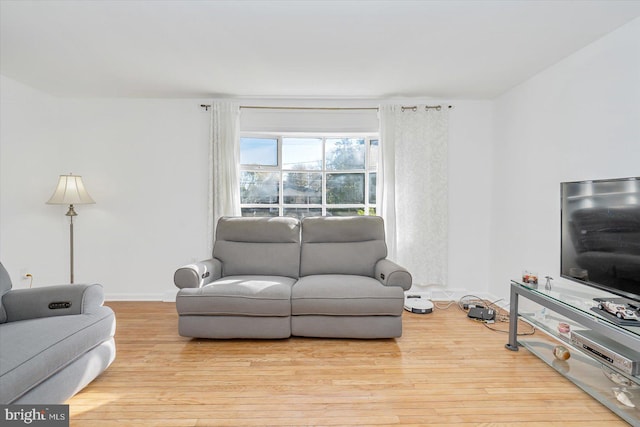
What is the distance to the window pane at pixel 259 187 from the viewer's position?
13.5 feet

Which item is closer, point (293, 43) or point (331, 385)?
point (331, 385)

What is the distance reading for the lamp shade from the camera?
3.46 metres

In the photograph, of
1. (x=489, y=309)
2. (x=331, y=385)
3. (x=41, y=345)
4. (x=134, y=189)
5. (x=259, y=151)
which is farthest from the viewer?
(x=259, y=151)

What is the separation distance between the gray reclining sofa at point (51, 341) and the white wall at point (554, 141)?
355cm

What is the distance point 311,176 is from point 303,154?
30 centimetres

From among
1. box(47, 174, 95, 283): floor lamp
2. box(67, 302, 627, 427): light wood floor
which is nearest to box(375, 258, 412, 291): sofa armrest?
box(67, 302, 627, 427): light wood floor

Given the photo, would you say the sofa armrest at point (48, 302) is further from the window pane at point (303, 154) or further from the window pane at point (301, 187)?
the window pane at point (303, 154)

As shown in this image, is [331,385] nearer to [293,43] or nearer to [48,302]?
[48,302]

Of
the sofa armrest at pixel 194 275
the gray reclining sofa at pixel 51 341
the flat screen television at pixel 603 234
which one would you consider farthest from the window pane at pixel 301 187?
the flat screen television at pixel 603 234

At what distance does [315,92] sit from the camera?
3736mm

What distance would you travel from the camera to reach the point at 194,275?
2.72 meters

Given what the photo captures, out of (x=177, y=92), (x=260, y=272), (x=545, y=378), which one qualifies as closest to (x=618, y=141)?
(x=545, y=378)

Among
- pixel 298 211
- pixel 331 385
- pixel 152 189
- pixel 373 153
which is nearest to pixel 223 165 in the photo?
pixel 152 189

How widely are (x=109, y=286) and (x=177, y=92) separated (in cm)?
243
